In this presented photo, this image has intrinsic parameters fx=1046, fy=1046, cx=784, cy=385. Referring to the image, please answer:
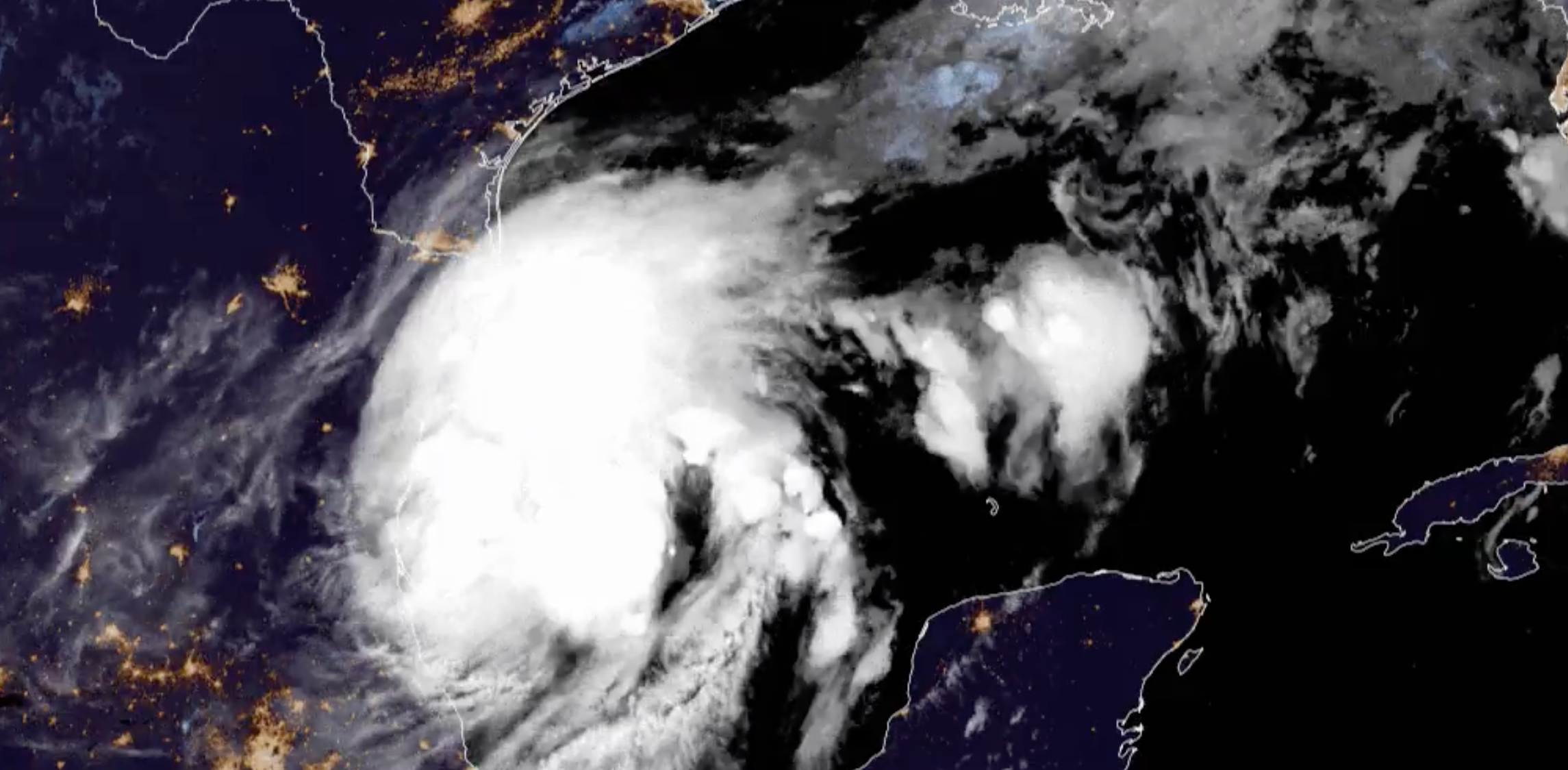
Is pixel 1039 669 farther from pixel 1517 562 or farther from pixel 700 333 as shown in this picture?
pixel 1517 562

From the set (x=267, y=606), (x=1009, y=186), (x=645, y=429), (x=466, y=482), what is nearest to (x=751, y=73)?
(x=1009, y=186)

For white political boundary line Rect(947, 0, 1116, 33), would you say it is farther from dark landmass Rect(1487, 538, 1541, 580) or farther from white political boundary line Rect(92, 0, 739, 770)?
dark landmass Rect(1487, 538, 1541, 580)

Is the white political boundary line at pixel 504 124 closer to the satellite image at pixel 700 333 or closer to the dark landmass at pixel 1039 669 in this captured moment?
the satellite image at pixel 700 333

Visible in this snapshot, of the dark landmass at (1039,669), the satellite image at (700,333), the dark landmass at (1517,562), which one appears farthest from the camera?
the dark landmass at (1517,562)

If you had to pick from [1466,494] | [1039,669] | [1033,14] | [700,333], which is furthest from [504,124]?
[1466,494]

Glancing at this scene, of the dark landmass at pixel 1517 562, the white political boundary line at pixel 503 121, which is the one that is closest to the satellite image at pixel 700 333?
the white political boundary line at pixel 503 121

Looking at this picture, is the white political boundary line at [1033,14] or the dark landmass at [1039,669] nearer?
the white political boundary line at [1033,14]
